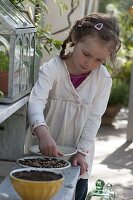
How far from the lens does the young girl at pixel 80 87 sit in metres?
2.40

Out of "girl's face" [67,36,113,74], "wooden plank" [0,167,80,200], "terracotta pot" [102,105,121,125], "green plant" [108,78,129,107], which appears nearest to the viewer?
"wooden plank" [0,167,80,200]

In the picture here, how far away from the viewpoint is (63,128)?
8.46 feet

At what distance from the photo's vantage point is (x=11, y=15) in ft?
7.77

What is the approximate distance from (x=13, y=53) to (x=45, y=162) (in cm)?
51

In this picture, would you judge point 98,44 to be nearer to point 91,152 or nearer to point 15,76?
point 15,76

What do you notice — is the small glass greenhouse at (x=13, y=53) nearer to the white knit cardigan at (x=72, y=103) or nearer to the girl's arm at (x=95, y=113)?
the white knit cardigan at (x=72, y=103)

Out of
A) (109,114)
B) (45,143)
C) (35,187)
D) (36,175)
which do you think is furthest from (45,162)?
(109,114)

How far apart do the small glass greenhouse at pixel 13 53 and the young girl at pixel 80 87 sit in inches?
3.5

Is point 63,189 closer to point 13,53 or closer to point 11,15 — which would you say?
point 13,53

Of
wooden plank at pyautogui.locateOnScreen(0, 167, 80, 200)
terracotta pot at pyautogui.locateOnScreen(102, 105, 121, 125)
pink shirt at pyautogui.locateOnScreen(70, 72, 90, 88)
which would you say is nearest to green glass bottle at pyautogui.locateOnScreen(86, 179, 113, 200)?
wooden plank at pyautogui.locateOnScreen(0, 167, 80, 200)

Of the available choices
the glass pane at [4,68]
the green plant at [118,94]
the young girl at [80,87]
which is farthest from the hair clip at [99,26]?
the green plant at [118,94]

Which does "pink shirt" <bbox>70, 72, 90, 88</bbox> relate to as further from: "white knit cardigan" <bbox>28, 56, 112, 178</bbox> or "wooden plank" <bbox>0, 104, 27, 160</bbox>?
"wooden plank" <bbox>0, 104, 27, 160</bbox>

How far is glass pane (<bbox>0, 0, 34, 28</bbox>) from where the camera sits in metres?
2.28

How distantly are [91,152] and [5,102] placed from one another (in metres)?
0.66
